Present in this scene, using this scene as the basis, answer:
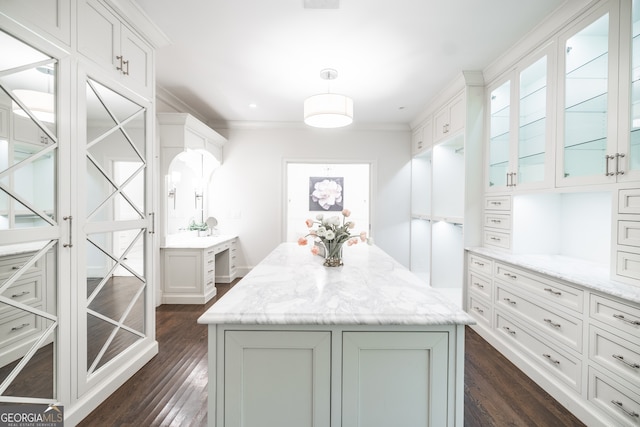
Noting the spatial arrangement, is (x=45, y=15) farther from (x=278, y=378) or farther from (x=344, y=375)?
(x=344, y=375)

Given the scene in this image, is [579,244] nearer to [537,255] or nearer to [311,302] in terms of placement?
[537,255]

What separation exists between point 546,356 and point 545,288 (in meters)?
0.47

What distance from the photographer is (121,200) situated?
197 cm

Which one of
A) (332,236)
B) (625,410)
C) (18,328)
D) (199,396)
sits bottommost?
(199,396)

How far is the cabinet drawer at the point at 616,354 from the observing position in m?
1.39

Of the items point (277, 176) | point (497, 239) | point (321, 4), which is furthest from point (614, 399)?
point (277, 176)

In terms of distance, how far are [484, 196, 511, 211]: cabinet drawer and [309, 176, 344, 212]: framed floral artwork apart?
4054 millimetres

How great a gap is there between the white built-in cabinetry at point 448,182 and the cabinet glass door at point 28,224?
3.31m

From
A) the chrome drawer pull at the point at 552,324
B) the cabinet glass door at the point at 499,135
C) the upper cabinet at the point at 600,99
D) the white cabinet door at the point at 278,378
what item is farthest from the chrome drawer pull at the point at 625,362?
the white cabinet door at the point at 278,378

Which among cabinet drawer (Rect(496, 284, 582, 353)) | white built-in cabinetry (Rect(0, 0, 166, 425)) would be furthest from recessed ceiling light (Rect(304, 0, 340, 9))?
cabinet drawer (Rect(496, 284, 582, 353))

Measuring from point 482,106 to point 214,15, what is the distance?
2.69m

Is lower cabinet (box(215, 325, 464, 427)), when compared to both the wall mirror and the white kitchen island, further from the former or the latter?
the wall mirror

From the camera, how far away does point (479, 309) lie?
9.15 ft

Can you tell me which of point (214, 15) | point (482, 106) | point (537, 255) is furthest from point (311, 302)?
point (482, 106)
